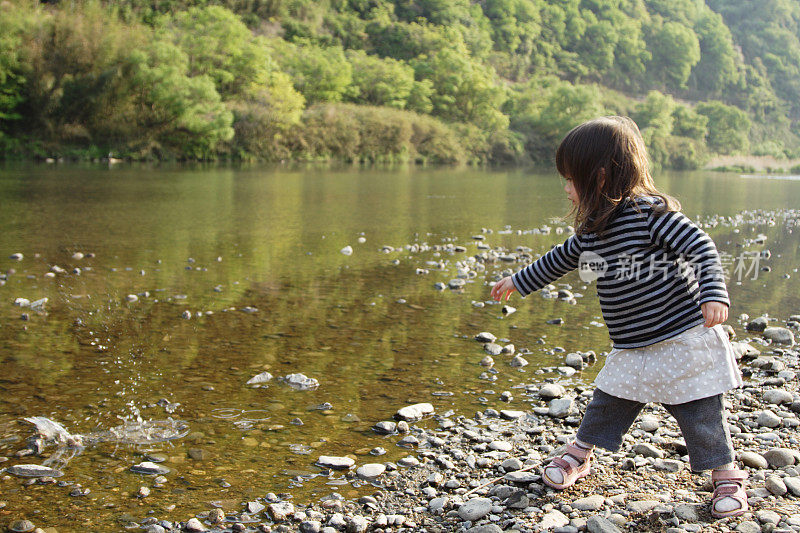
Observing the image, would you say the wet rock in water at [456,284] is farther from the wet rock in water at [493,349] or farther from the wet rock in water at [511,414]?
the wet rock in water at [511,414]

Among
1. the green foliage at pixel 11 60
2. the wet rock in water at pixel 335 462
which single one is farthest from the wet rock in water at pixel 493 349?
the green foliage at pixel 11 60

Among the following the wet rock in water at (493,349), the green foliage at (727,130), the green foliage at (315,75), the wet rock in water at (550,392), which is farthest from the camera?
the green foliage at (727,130)

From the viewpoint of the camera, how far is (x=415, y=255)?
10375mm

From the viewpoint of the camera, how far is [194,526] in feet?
9.57

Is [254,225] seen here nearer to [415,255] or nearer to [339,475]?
[415,255]

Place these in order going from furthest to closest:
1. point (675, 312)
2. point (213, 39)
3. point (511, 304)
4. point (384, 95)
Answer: point (384, 95)
point (213, 39)
point (511, 304)
point (675, 312)

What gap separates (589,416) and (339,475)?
1295 mm

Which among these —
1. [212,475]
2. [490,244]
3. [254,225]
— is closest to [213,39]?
[254,225]

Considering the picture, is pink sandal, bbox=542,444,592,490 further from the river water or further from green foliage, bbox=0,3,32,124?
green foliage, bbox=0,3,32,124

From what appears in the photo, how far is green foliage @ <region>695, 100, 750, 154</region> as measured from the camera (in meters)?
84.3

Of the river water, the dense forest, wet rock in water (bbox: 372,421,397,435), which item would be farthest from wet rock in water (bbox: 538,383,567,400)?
the dense forest

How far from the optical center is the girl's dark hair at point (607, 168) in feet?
10.6

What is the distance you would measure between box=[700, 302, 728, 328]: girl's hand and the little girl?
0.03 feet

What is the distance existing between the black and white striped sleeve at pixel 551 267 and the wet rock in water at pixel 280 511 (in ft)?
5.13
